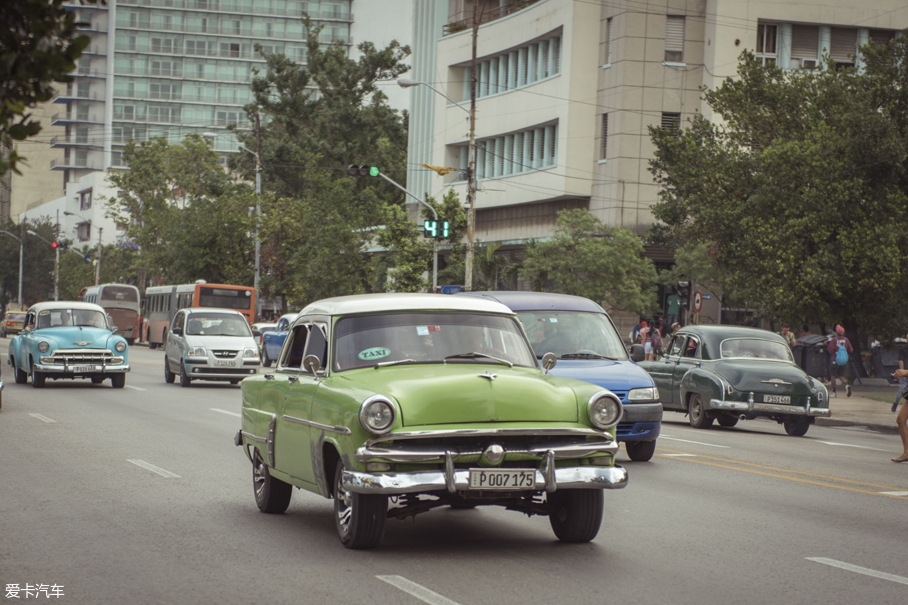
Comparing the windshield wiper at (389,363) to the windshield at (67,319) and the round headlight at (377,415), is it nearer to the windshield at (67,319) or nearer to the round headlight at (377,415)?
the round headlight at (377,415)

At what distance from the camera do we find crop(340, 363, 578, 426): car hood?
25.1 ft

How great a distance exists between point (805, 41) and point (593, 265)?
50.5 ft

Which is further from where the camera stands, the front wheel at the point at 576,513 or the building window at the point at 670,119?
the building window at the point at 670,119

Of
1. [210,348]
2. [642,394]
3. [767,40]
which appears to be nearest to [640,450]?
[642,394]

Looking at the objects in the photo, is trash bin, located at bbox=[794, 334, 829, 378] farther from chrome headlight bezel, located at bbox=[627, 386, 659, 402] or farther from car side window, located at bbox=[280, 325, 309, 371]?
car side window, located at bbox=[280, 325, 309, 371]

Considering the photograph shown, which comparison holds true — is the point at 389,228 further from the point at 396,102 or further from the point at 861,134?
the point at 396,102

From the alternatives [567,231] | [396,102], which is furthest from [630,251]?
[396,102]

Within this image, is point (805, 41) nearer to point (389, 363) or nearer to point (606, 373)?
point (606, 373)

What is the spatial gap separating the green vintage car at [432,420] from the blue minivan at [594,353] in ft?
15.9

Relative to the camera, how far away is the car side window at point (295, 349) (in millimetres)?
9500

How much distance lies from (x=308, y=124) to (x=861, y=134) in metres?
53.1

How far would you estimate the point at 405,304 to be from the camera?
8.94 m

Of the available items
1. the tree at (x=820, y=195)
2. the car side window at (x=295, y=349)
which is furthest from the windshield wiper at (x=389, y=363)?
the tree at (x=820, y=195)

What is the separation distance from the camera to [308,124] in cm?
8200
